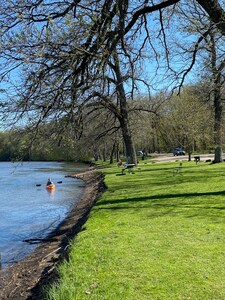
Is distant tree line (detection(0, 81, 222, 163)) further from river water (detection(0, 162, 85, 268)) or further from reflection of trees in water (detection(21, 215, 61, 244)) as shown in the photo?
reflection of trees in water (detection(21, 215, 61, 244))

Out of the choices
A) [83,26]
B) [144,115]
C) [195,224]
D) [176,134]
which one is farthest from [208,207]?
[176,134]

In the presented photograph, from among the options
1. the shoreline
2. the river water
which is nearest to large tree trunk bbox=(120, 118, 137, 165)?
the river water

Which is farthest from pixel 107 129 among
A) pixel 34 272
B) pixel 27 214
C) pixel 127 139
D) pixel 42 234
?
pixel 34 272

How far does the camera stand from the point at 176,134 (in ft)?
140

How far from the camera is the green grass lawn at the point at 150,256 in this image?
4797 millimetres

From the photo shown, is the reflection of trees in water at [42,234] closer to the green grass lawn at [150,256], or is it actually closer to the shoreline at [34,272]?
→ the shoreline at [34,272]

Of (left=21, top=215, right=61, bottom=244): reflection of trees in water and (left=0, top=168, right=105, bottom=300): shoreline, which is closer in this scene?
(left=0, top=168, right=105, bottom=300): shoreline

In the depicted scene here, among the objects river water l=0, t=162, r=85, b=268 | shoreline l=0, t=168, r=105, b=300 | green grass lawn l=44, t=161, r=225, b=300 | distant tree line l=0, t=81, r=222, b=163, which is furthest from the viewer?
river water l=0, t=162, r=85, b=268

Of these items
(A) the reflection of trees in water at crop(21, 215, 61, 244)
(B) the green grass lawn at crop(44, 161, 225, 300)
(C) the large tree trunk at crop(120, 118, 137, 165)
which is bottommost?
(A) the reflection of trees in water at crop(21, 215, 61, 244)

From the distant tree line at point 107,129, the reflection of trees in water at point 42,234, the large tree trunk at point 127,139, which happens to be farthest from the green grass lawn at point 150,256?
the large tree trunk at point 127,139

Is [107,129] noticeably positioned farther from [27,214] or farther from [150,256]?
[150,256]

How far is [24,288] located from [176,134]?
36997 millimetres

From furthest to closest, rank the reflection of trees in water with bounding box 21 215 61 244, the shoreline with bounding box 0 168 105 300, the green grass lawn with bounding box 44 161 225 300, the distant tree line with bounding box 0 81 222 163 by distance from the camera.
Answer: the reflection of trees in water with bounding box 21 215 61 244 < the distant tree line with bounding box 0 81 222 163 < the shoreline with bounding box 0 168 105 300 < the green grass lawn with bounding box 44 161 225 300

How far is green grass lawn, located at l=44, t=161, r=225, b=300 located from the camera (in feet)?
15.7
